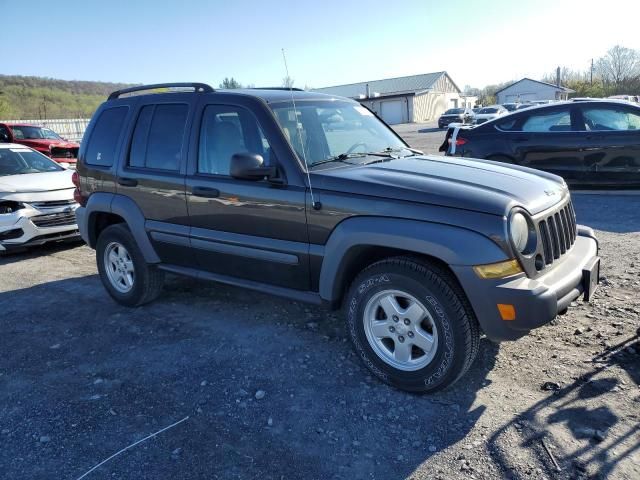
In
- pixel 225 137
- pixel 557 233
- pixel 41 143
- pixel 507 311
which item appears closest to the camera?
pixel 507 311

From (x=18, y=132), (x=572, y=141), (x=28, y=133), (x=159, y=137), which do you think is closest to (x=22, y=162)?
(x=159, y=137)

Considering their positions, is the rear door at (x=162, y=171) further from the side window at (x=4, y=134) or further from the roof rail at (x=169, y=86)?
the side window at (x=4, y=134)

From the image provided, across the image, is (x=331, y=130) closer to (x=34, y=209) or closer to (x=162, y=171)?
(x=162, y=171)

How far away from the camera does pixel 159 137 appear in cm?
471

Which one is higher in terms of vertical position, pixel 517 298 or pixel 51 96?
pixel 51 96

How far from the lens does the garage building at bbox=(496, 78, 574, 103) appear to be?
6350cm

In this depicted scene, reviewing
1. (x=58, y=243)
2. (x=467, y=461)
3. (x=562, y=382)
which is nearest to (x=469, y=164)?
(x=562, y=382)

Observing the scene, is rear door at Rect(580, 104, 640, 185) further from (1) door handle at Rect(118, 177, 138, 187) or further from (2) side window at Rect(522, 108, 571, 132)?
(1) door handle at Rect(118, 177, 138, 187)

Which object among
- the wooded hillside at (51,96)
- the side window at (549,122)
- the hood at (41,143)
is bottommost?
the side window at (549,122)

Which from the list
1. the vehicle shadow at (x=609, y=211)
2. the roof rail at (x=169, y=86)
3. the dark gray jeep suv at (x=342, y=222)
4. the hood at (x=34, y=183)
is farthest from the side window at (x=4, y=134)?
the vehicle shadow at (x=609, y=211)

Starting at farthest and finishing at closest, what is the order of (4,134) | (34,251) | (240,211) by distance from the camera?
1. (4,134)
2. (34,251)
3. (240,211)

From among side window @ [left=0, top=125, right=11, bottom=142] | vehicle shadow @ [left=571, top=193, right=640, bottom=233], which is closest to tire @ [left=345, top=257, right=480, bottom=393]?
vehicle shadow @ [left=571, top=193, right=640, bottom=233]

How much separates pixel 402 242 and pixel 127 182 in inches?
115

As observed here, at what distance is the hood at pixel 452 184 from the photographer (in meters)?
3.17
